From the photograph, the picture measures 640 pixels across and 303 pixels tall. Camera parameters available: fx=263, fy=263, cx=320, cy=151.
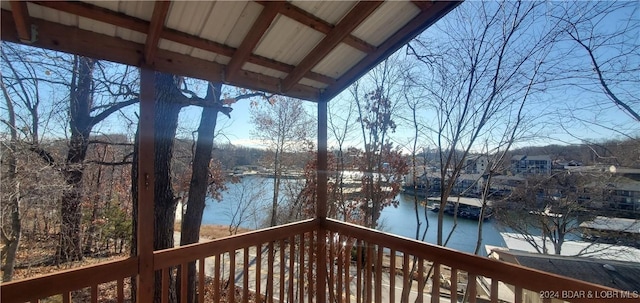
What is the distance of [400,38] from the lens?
2.03 m

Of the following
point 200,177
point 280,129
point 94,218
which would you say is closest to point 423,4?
point 200,177

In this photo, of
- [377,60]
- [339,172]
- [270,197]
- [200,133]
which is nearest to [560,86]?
[377,60]

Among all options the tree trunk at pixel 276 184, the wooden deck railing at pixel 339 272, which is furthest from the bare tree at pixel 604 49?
the tree trunk at pixel 276 184

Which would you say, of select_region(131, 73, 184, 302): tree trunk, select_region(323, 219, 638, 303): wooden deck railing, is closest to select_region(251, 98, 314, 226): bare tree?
select_region(131, 73, 184, 302): tree trunk

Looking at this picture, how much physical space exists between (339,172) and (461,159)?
2.32 meters

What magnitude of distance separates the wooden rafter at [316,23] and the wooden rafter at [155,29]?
53 centimetres

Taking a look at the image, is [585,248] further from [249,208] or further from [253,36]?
[249,208]

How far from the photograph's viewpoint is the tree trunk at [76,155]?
5141 millimetres

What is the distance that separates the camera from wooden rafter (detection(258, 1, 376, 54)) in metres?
Answer: 1.66

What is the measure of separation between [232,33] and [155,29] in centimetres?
46

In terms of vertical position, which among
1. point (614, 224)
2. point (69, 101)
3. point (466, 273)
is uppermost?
point (69, 101)

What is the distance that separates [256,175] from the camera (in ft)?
23.7

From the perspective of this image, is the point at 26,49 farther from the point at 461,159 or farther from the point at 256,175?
the point at 461,159

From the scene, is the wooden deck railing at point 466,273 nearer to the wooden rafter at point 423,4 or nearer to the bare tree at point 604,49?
the wooden rafter at point 423,4
